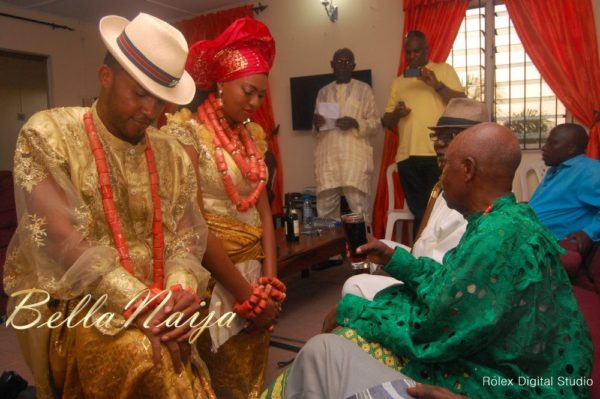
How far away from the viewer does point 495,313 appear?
4.09 feet

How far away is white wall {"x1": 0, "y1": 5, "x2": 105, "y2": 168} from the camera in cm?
689

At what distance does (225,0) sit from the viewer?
271 inches

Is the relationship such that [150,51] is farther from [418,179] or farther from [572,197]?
[418,179]

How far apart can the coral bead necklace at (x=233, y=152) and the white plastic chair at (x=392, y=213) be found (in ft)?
8.85

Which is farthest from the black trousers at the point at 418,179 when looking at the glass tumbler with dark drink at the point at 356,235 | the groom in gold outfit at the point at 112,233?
the groom in gold outfit at the point at 112,233

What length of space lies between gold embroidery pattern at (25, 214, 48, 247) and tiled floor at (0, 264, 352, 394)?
177cm

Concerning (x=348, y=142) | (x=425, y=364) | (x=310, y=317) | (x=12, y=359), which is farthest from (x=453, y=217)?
(x=348, y=142)

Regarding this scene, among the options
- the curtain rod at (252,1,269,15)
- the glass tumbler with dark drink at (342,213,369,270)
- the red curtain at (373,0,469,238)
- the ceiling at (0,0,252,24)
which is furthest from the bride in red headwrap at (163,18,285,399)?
the ceiling at (0,0,252,24)

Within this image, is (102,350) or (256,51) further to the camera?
(256,51)

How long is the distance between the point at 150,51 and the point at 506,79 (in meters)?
4.89

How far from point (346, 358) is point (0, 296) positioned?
3.52 metres

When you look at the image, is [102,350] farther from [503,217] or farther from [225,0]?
[225,0]

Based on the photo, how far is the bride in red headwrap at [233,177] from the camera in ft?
7.45

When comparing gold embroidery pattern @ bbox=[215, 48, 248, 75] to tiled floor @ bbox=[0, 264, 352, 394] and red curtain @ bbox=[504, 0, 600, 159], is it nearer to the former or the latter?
tiled floor @ bbox=[0, 264, 352, 394]
